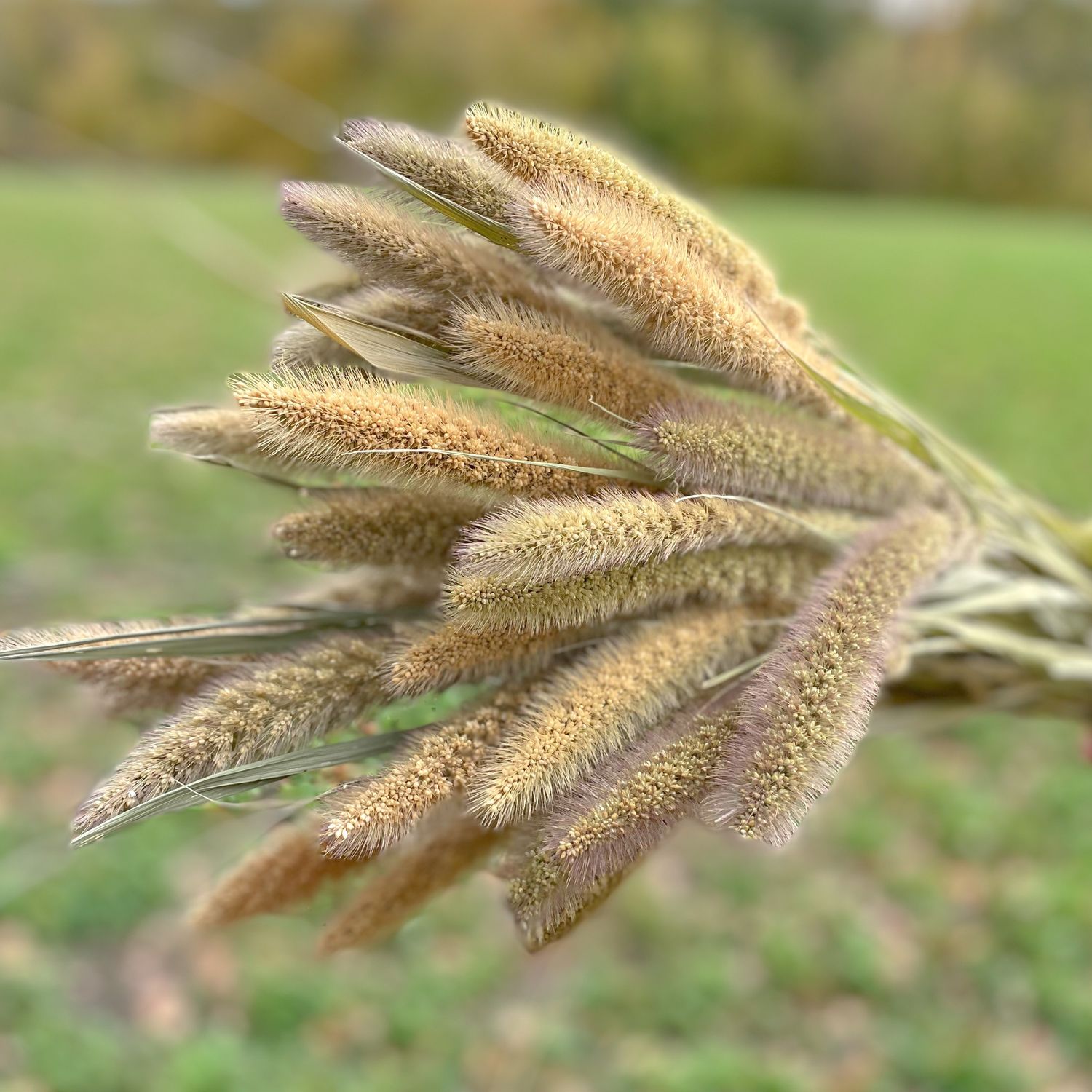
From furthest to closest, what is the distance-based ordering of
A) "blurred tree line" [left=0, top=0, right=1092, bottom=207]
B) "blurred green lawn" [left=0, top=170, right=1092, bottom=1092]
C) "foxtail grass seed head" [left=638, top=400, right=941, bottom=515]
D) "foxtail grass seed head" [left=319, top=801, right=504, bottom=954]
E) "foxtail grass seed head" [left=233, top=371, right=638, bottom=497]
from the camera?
"blurred tree line" [left=0, top=0, right=1092, bottom=207]
"blurred green lawn" [left=0, top=170, right=1092, bottom=1092]
"foxtail grass seed head" [left=319, top=801, right=504, bottom=954]
"foxtail grass seed head" [left=638, top=400, right=941, bottom=515]
"foxtail grass seed head" [left=233, top=371, right=638, bottom=497]

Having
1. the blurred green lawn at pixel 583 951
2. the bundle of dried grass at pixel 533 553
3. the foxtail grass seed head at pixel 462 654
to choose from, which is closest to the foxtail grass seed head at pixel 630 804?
the bundle of dried grass at pixel 533 553

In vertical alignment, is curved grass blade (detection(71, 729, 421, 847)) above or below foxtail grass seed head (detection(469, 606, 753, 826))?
below

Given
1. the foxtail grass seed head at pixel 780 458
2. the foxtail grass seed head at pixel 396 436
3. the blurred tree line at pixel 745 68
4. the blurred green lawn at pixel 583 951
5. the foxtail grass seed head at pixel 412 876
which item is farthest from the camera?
the blurred tree line at pixel 745 68

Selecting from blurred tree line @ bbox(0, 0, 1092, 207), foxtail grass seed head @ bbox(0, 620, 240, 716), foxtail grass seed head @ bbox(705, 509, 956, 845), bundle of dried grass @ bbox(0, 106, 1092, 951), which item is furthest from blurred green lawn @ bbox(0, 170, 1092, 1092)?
blurred tree line @ bbox(0, 0, 1092, 207)

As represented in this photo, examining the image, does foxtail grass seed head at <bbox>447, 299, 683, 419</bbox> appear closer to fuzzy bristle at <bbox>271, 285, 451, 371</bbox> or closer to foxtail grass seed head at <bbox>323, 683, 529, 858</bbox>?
fuzzy bristle at <bbox>271, 285, 451, 371</bbox>

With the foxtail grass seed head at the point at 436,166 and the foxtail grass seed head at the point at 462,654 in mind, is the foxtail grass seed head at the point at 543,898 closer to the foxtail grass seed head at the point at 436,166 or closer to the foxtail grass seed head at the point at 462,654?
the foxtail grass seed head at the point at 462,654

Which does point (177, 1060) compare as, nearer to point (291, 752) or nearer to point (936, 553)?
point (291, 752)
